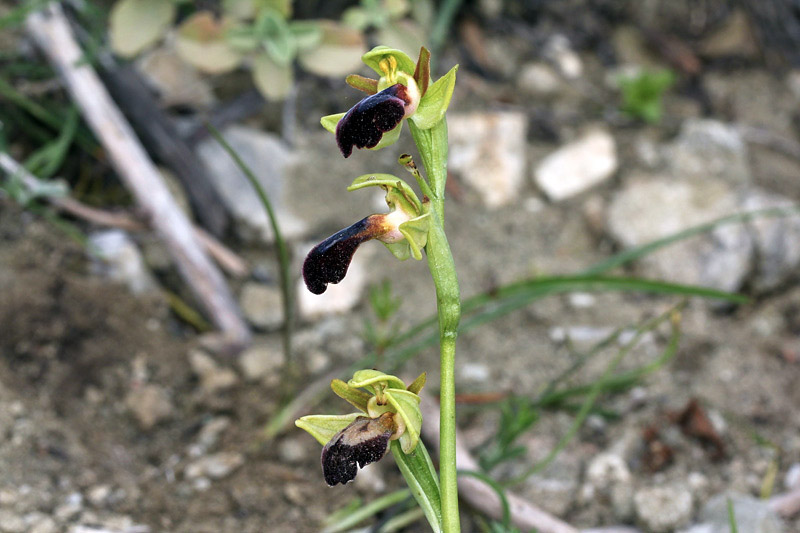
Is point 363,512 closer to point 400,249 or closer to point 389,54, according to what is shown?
point 400,249

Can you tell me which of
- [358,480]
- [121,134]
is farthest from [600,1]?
[358,480]

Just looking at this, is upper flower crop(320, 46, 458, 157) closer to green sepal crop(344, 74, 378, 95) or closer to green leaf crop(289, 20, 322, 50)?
green sepal crop(344, 74, 378, 95)

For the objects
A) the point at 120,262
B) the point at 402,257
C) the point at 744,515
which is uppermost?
the point at 120,262

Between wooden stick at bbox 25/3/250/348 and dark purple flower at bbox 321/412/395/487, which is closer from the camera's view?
dark purple flower at bbox 321/412/395/487

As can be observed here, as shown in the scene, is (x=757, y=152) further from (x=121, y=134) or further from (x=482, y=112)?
(x=121, y=134)

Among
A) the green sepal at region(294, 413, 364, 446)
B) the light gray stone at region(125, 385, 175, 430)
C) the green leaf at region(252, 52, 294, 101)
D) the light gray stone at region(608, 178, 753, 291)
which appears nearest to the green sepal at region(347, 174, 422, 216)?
the green sepal at region(294, 413, 364, 446)

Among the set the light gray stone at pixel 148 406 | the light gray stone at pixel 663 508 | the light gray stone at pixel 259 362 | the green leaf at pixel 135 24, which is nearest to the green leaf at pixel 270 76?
the green leaf at pixel 135 24

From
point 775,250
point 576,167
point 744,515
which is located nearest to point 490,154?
point 576,167
